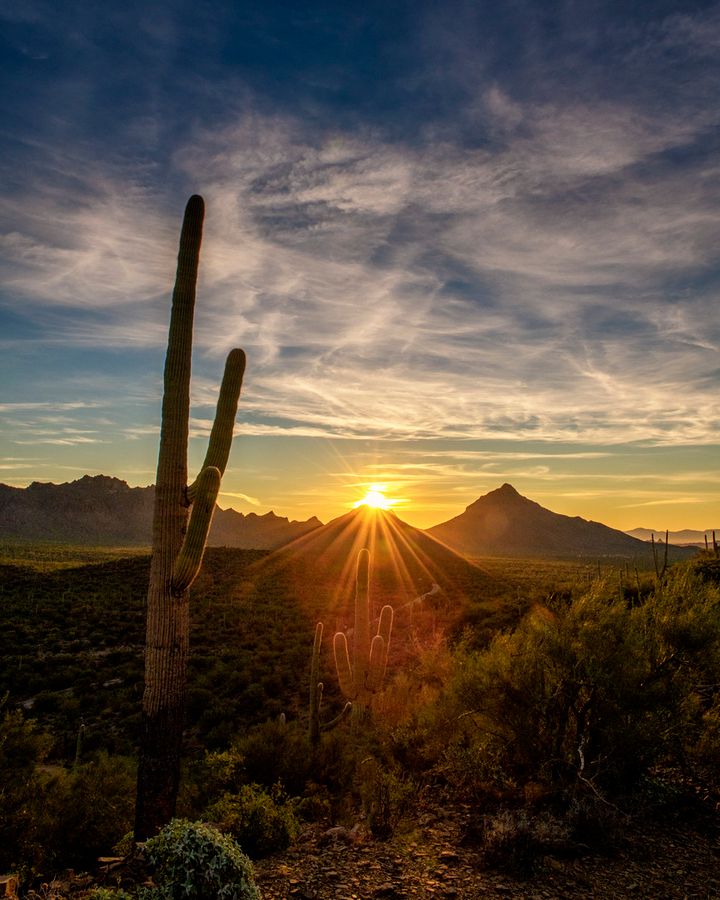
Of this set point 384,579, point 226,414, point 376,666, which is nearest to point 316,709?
point 376,666

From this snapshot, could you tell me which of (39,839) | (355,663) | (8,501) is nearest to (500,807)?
(39,839)

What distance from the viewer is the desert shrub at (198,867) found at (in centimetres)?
492

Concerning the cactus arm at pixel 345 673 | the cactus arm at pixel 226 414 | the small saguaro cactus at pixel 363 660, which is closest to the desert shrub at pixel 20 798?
the cactus arm at pixel 226 414

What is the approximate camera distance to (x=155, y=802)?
24.4 ft

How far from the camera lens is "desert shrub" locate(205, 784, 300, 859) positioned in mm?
7039

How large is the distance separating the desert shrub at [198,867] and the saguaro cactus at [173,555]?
2.31m

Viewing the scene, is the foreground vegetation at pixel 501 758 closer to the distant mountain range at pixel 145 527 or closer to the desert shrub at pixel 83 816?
the desert shrub at pixel 83 816

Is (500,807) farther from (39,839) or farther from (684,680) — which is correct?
(39,839)

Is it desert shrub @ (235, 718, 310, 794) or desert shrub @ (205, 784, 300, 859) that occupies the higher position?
desert shrub @ (205, 784, 300, 859)

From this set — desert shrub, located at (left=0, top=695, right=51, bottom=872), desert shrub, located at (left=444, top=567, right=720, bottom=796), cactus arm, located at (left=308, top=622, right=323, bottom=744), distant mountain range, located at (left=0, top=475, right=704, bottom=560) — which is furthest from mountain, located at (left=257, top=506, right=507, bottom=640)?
distant mountain range, located at (left=0, top=475, right=704, bottom=560)

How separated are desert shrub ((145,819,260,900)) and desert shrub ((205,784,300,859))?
1.93 m

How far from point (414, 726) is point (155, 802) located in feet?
20.5

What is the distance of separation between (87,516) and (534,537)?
136m

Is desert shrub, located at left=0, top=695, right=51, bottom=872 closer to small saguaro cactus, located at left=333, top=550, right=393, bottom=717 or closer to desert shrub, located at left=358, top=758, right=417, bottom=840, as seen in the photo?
desert shrub, located at left=358, top=758, right=417, bottom=840
